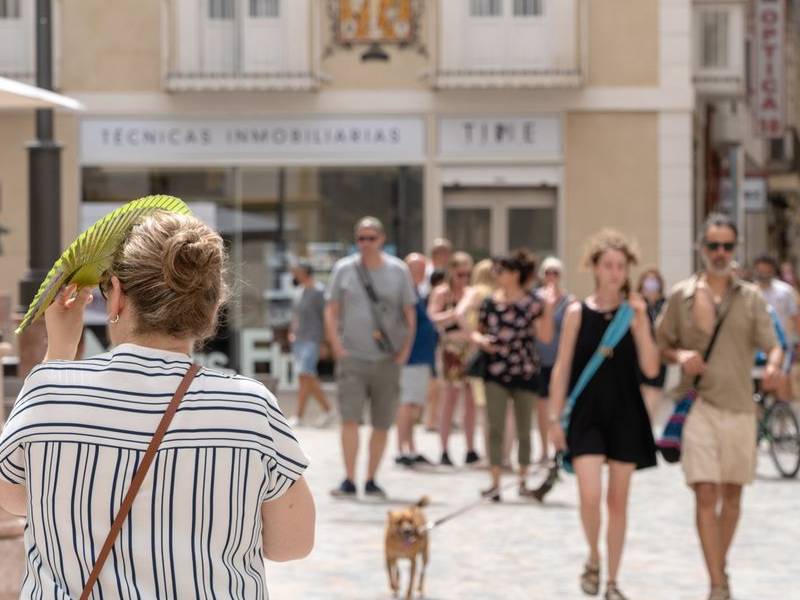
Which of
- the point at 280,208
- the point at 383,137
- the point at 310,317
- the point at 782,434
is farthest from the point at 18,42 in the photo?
the point at 782,434

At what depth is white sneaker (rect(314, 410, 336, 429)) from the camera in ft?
64.5

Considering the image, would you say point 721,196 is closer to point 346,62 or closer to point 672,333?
point 346,62

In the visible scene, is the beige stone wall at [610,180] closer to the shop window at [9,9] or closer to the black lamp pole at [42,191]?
the shop window at [9,9]

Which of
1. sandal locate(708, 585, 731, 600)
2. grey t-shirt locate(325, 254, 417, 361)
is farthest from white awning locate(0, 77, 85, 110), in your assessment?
grey t-shirt locate(325, 254, 417, 361)

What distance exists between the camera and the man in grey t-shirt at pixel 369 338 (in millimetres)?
12875

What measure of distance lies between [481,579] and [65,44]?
17894 millimetres

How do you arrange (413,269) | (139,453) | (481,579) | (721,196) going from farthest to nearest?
(721,196)
(413,269)
(481,579)
(139,453)

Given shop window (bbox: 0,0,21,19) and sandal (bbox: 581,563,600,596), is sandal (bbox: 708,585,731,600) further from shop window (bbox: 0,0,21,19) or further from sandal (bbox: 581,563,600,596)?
shop window (bbox: 0,0,21,19)

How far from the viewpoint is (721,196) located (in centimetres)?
3350

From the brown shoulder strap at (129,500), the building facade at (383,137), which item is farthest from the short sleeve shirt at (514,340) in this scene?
the building facade at (383,137)

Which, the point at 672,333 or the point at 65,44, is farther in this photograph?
the point at 65,44

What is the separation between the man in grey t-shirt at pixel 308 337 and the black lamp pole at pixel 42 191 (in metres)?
6.17

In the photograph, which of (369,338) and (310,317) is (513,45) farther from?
(369,338)

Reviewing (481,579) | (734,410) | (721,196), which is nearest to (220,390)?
(734,410)
